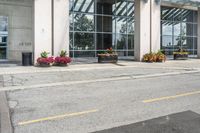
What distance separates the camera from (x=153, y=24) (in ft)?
90.1

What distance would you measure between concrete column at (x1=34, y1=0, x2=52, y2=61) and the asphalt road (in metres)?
8.95

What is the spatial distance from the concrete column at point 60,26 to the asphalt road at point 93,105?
962 cm

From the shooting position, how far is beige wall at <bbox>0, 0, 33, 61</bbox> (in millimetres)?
26128

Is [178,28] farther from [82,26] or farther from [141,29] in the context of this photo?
[82,26]

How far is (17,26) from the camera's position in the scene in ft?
86.8

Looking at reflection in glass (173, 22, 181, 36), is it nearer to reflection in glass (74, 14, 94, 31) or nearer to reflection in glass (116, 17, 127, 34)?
reflection in glass (116, 17, 127, 34)

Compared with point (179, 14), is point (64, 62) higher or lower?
lower

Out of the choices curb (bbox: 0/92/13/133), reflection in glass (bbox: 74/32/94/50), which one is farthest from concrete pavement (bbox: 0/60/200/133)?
reflection in glass (bbox: 74/32/94/50)

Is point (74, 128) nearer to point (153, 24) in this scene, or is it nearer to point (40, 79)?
point (40, 79)

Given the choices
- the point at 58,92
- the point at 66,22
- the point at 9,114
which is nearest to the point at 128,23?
the point at 66,22

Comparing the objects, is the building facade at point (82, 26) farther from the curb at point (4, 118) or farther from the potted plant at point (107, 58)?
the curb at point (4, 118)

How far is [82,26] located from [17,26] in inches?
241

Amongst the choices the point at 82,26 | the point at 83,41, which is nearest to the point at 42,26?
the point at 82,26

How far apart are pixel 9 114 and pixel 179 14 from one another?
3266 cm
